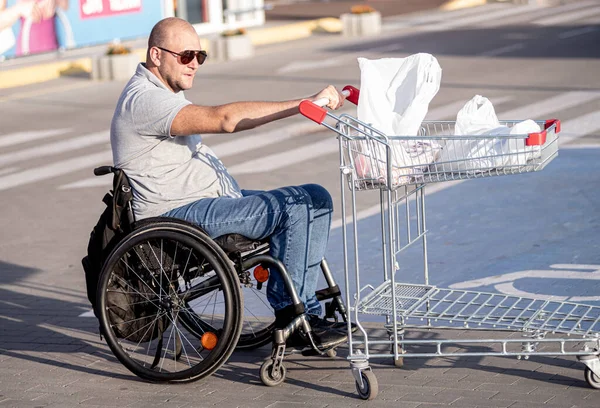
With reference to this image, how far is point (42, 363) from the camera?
540cm

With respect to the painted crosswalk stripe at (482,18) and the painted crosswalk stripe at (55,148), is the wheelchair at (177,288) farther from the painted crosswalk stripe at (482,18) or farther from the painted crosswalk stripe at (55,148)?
the painted crosswalk stripe at (482,18)

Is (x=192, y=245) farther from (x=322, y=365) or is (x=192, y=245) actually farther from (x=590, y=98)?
(x=590, y=98)

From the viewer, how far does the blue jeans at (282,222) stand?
4824 millimetres

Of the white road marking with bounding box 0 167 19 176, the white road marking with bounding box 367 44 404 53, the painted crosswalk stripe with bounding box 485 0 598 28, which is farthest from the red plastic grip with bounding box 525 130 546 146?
the painted crosswalk stripe with bounding box 485 0 598 28

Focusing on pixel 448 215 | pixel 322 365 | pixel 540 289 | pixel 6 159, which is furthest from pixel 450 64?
pixel 322 365

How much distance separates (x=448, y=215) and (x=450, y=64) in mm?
11343

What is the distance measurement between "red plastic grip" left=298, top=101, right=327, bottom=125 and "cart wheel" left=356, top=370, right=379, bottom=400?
1.14m

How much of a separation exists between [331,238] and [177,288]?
10.1ft

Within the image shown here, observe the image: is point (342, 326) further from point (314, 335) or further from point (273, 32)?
point (273, 32)

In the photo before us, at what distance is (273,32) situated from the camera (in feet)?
86.3

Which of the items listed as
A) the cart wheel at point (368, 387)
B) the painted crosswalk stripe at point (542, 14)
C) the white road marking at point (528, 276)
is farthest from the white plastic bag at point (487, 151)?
the painted crosswalk stripe at point (542, 14)

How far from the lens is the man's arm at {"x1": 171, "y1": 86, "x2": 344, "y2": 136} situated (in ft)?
15.0

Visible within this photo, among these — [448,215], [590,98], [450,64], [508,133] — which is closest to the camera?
[508,133]

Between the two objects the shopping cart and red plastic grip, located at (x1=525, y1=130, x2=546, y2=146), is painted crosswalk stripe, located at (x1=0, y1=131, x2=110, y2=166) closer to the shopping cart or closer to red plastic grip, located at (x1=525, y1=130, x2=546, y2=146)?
the shopping cart
